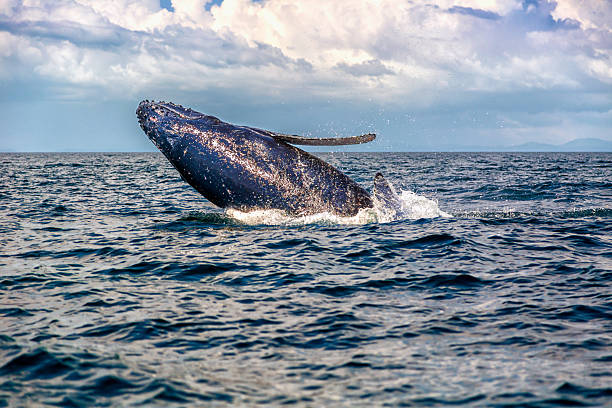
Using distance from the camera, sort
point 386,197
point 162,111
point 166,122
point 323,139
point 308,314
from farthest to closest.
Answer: point 386,197 → point 162,111 → point 166,122 → point 323,139 → point 308,314

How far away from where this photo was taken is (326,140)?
33.9ft

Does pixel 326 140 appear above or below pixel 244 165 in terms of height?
above

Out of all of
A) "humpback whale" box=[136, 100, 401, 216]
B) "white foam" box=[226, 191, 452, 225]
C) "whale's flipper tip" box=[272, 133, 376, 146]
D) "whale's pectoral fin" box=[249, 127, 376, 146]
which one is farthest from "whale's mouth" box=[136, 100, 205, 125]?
"white foam" box=[226, 191, 452, 225]

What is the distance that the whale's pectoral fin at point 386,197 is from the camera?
476 inches

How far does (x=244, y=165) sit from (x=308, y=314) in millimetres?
5023

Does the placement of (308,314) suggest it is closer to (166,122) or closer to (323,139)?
(323,139)

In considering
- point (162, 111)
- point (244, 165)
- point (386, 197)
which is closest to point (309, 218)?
point (244, 165)

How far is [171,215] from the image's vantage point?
15.2m

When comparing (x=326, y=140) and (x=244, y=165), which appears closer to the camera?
(x=326, y=140)

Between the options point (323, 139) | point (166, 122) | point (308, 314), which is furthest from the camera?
point (166, 122)

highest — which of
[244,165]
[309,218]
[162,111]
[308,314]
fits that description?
[162,111]

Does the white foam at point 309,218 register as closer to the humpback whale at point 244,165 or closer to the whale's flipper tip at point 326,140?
the humpback whale at point 244,165

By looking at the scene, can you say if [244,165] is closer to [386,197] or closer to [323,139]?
[323,139]

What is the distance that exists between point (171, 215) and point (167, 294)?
788 cm
